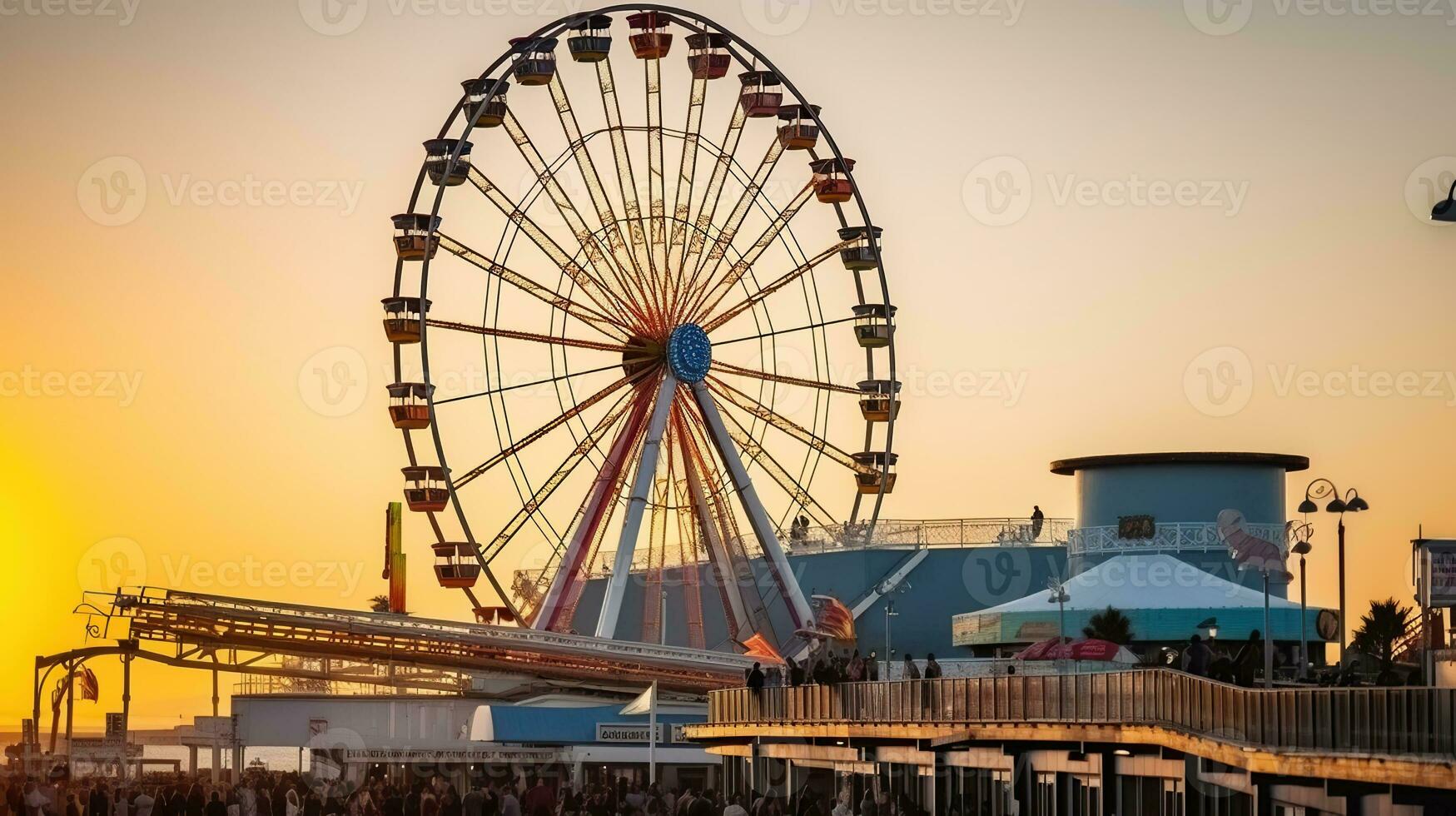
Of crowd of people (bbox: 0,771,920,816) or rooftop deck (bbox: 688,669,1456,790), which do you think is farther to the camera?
crowd of people (bbox: 0,771,920,816)

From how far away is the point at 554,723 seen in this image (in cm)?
7012

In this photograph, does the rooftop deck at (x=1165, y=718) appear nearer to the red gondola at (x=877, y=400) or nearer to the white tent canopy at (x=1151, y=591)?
the white tent canopy at (x=1151, y=591)

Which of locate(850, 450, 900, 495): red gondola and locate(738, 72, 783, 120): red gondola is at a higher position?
locate(738, 72, 783, 120): red gondola

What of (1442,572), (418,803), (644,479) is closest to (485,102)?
(644,479)

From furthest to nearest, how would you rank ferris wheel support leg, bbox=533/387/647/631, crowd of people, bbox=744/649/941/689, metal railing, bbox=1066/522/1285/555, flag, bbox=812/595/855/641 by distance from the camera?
metal railing, bbox=1066/522/1285/555
flag, bbox=812/595/855/641
ferris wheel support leg, bbox=533/387/647/631
crowd of people, bbox=744/649/941/689

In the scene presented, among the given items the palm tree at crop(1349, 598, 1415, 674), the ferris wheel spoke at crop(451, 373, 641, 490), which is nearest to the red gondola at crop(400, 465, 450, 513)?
the ferris wheel spoke at crop(451, 373, 641, 490)

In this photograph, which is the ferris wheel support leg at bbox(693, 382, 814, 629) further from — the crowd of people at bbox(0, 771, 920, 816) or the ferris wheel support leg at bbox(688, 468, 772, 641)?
the crowd of people at bbox(0, 771, 920, 816)

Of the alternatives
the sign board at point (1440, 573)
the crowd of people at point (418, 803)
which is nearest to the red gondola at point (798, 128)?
the crowd of people at point (418, 803)

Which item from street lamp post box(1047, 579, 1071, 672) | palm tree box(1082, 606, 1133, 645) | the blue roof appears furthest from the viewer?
the blue roof

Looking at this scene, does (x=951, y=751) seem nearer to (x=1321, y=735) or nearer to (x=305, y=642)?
(x=1321, y=735)

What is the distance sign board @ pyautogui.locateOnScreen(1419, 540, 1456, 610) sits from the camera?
34438 mm

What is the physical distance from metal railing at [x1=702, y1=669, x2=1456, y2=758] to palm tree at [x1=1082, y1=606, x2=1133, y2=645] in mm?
10990

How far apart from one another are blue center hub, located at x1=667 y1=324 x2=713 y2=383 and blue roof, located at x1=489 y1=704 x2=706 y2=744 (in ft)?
31.5

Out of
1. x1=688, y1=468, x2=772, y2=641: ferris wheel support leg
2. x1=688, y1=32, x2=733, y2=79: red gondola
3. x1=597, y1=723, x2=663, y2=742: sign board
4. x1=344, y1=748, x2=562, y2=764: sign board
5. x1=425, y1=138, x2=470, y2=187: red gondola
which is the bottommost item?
x1=344, y1=748, x2=562, y2=764: sign board
